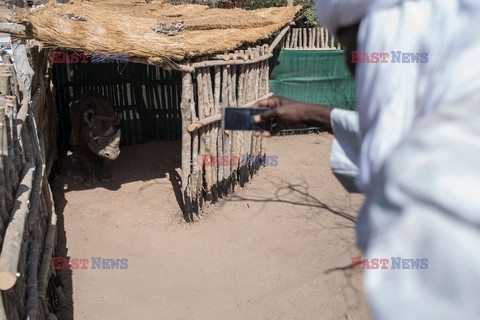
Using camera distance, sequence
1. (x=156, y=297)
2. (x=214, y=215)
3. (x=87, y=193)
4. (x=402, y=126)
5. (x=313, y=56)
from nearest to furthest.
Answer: (x=402, y=126) → (x=156, y=297) → (x=214, y=215) → (x=87, y=193) → (x=313, y=56)

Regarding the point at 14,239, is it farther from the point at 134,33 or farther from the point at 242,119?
the point at 134,33

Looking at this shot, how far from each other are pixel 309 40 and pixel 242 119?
33.8ft

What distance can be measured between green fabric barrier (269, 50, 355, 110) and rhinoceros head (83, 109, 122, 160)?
4696mm

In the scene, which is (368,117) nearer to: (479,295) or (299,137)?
(479,295)

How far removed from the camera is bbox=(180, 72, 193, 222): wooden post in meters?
5.80

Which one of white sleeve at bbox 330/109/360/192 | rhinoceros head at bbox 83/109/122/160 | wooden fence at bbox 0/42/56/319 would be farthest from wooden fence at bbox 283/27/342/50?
white sleeve at bbox 330/109/360/192

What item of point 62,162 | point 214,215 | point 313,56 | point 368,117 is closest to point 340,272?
point 214,215

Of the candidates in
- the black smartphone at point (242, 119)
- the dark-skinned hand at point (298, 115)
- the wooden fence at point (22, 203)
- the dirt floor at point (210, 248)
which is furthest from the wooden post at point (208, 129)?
the dark-skinned hand at point (298, 115)

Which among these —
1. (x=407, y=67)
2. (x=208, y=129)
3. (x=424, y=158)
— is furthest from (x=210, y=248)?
(x=424, y=158)

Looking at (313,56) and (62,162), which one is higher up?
(313,56)

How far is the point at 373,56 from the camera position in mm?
880

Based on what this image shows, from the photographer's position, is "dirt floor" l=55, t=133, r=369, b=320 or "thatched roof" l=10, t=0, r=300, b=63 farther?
"thatched roof" l=10, t=0, r=300, b=63

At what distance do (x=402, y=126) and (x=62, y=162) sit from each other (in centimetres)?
819

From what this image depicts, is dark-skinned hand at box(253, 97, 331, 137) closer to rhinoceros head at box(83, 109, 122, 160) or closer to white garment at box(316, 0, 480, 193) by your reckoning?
white garment at box(316, 0, 480, 193)
